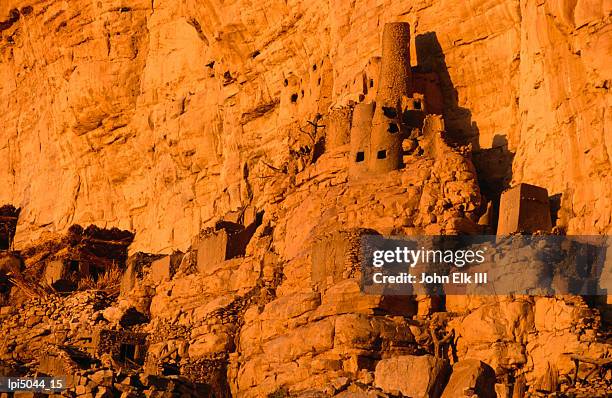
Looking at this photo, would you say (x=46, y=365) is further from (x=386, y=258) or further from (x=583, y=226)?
(x=583, y=226)

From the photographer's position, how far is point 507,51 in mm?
39625

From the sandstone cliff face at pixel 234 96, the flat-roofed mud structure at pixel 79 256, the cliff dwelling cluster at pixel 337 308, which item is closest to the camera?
the cliff dwelling cluster at pixel 337 308

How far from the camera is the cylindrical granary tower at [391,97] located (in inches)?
1494

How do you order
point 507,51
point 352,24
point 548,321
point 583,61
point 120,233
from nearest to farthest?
point 548,321 < point 583,61 < point 507,51 < point 352,24 < point 120,233

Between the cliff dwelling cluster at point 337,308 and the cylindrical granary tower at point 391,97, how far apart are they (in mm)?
43

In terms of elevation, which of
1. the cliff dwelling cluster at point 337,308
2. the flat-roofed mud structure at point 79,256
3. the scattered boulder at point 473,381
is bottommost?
the scattered boulder at point 473,381

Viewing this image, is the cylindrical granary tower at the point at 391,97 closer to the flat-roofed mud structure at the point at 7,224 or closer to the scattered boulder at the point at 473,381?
the scattered boulder at the point at 473,381

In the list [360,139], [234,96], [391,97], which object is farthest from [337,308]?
[234,96]

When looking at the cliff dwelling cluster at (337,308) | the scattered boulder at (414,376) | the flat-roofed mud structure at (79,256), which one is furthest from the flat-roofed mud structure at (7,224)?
the scattered boulder at (414,376)

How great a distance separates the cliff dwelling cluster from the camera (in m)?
29.5

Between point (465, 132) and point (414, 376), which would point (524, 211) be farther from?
point (465, 132)

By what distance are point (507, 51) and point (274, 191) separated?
8.04 metres

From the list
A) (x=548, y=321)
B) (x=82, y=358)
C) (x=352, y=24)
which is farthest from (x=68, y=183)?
(x=548, y=321)

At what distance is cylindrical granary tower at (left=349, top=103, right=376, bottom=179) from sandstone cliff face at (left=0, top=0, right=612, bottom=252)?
282cm
